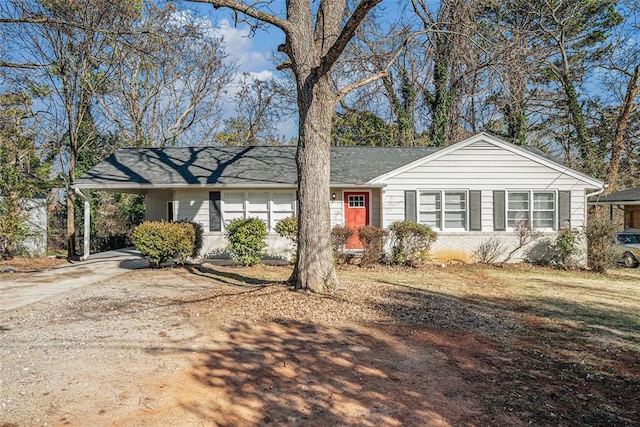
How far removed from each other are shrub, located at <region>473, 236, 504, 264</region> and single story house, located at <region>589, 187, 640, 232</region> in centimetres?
718

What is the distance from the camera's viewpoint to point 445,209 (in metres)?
12.5

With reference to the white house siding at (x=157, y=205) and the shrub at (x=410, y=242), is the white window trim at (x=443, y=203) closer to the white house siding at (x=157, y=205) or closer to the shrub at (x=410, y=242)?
the shrub at (x=410, y=242)

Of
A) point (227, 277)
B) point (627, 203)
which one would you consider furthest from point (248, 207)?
point (627, 203)

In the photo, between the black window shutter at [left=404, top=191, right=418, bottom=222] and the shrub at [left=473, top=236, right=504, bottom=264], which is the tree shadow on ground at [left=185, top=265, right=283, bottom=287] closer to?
the black window shutter at [left=404, top=191, right=418, bottom=222]

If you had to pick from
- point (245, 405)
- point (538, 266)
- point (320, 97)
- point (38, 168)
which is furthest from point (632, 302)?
point (38, 168)

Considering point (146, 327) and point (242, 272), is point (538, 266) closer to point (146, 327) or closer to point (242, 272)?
point (242, 272)

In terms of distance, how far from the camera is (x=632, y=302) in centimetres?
771

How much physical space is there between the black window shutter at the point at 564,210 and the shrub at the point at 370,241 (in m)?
5.75

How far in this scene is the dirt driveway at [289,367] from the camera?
315 cm

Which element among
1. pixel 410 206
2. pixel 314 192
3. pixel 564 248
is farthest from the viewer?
pixel 410 206

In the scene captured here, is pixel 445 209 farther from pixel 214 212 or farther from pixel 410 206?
pixel 214 212

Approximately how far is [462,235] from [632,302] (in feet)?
16.6

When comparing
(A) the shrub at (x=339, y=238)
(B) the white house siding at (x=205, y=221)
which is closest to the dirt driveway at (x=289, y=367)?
(A) the shrub at (x=339, y=238)

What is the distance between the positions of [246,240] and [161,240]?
2.30m
